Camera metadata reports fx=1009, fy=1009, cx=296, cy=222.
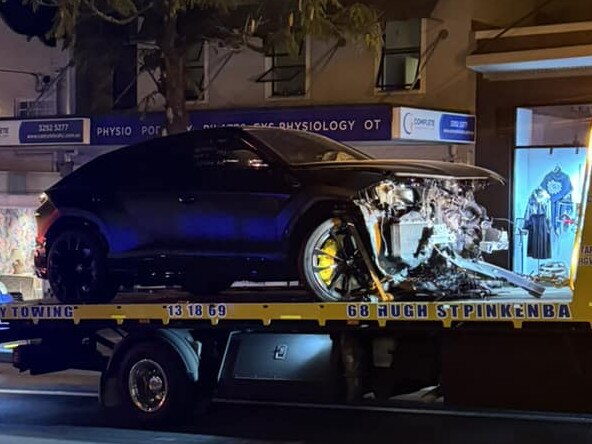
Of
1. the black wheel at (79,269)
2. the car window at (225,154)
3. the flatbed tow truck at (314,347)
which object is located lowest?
the flatbed tow truck at (314,347)

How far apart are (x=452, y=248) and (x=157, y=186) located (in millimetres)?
2877

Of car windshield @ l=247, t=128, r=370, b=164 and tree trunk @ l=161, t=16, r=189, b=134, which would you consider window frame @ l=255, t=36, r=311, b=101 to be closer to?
tree trunk @ l=161, t=16, r=189, b=134

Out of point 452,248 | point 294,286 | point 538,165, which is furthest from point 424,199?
point 538,165

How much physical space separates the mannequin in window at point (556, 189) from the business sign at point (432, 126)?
5.18 feet

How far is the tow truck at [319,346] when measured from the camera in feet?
25.9

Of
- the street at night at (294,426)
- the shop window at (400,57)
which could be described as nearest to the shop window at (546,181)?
the shop window at (400,57)

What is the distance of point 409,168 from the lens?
28.2ft

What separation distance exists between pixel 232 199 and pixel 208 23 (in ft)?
22.8

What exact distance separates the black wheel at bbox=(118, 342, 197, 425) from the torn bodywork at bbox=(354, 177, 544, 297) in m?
2.26

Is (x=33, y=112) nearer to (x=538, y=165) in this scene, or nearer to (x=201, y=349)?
(x=538, y=165)

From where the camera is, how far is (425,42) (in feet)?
61.9

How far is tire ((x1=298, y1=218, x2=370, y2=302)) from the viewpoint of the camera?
343 inches

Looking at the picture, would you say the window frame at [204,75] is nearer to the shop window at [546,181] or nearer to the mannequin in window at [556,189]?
the shop window at [546,181]

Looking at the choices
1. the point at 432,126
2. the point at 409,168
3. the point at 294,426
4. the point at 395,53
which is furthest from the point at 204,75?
the point at 409,168
